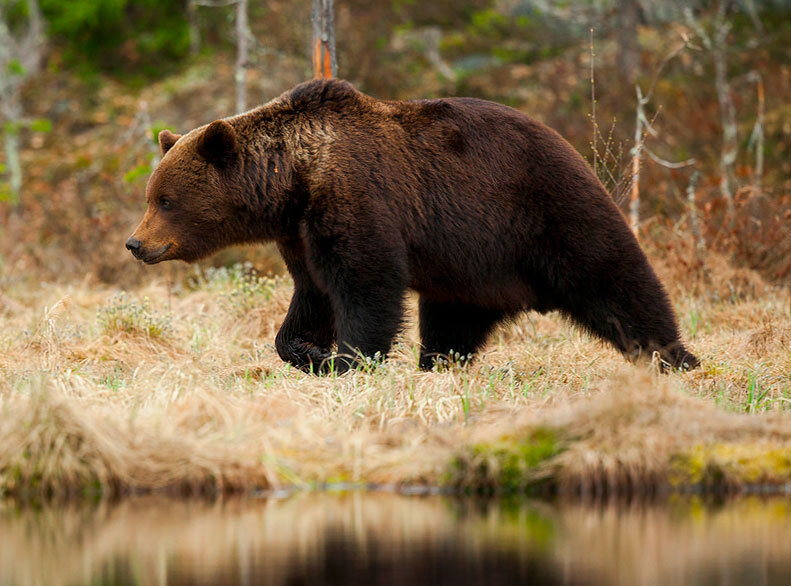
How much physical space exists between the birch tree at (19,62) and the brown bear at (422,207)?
11853 mm

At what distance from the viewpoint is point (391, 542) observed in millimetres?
4672

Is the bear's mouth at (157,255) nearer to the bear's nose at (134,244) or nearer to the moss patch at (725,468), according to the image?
the bear's nose at (134,244)

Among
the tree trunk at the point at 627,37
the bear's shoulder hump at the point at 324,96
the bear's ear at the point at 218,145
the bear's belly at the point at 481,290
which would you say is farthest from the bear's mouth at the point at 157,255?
the tree trunk at the point at 627,37

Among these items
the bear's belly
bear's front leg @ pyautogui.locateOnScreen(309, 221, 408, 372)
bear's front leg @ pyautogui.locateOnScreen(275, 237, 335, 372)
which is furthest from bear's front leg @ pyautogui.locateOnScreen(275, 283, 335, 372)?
the bear's belly

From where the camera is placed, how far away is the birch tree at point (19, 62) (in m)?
19.1

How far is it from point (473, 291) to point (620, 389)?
1.93m

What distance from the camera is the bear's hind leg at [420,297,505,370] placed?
27.1 ft

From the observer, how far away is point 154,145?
45.6 ft

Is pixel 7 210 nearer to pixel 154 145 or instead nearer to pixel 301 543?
pixel 154 145

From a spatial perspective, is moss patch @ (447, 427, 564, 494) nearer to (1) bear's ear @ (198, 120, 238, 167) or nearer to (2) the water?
(2) the water

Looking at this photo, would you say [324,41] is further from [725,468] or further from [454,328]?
[725,468]

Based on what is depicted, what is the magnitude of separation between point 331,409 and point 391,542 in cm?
199

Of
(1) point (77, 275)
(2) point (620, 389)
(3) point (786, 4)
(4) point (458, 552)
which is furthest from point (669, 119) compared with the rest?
(4) point (458, 552)

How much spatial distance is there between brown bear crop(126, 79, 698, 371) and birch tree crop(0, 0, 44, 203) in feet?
38.9
